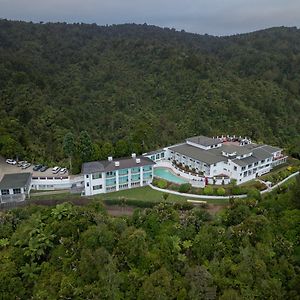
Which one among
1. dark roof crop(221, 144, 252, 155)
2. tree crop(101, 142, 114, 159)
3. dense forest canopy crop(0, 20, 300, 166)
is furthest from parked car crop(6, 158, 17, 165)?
dark roof crop(221, 144, 252, 155)

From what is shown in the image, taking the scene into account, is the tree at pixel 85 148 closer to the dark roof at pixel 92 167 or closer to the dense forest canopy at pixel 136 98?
the dense forest canopy at pixel 136 98

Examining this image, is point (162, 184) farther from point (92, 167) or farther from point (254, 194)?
point (254, 194)

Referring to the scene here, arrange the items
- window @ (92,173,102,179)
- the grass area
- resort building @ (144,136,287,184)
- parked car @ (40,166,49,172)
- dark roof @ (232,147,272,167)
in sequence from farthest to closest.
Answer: parked car @ (40,166,49,172), resort building @ (144,136,287,184), dark roof @ (232,147,272,167), window @ (92,173,102,179), the grass area

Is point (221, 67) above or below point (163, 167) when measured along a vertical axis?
above

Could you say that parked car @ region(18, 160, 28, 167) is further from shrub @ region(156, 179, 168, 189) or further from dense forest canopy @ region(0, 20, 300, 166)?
shrub @ region(156, 179, 168, 189)

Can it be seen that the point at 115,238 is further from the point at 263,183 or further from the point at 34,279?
the point at 263,183

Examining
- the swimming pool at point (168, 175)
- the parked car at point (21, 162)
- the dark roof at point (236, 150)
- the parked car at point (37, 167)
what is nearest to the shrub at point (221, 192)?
the swimming pool at point (168, 175)

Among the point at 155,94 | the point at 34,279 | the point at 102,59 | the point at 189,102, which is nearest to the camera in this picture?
the point at 34,279

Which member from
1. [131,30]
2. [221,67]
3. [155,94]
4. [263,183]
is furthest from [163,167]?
[131,30]
